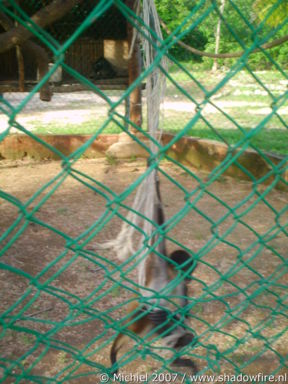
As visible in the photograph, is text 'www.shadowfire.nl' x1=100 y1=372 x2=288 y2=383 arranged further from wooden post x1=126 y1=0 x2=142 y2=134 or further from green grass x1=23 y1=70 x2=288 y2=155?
wooden post x1=126 y1=0 x2=142 y2=134

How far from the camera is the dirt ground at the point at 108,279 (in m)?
1.02

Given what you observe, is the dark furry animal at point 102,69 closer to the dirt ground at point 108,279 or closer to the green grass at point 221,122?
the green grass at point 221,122

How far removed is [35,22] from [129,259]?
1.25 m

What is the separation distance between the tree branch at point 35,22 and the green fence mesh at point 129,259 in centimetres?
23

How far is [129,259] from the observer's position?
95 centimetres

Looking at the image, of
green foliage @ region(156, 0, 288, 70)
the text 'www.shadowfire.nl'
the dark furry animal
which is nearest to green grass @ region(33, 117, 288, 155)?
the dark furry animal

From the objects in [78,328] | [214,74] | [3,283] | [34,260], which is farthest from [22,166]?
[214,74]

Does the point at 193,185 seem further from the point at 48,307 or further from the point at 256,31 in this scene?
the point at 256,31

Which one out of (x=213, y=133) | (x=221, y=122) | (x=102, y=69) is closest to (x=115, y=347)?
(x=102, y=69)

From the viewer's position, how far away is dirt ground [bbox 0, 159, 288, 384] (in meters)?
1.02

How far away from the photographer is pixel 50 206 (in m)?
3.98

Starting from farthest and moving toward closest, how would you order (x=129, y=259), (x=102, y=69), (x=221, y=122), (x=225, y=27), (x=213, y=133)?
(x=221, y=122)
(x=213, y=133)
(x=102, y=69)
(x=225, y=27)
(x=129, y=259)

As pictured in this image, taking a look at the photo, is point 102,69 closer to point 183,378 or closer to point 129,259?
point 183,378

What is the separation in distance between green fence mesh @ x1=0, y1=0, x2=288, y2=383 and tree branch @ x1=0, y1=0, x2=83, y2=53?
9.3 inches
